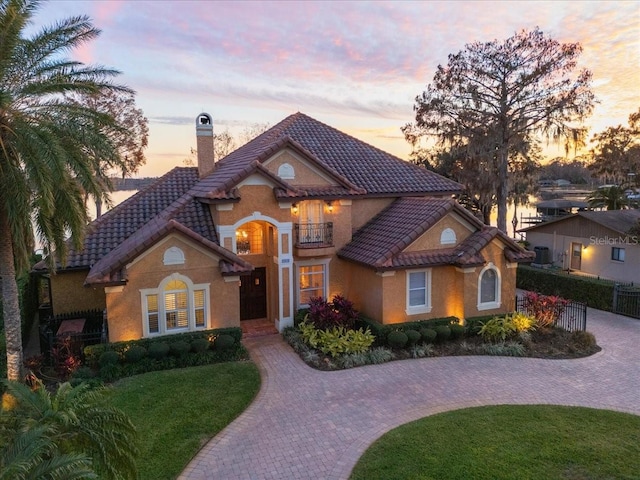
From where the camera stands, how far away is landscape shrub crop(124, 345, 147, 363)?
14.0m

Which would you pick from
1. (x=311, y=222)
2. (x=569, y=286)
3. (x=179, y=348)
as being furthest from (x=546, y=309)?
(x=179, y=348)

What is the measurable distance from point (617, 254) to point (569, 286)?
5.91 meters

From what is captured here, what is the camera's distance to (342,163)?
21.2 m

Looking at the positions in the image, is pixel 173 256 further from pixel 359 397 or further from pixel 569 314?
pixel 569 314

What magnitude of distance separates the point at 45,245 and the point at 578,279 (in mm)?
22552

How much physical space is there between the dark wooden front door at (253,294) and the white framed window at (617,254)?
20.5m

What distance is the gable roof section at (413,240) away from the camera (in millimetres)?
16766

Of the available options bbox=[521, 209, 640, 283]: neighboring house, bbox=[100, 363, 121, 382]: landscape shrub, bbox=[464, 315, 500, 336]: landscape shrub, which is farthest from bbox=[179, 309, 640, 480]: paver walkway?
bbox=[521, 209, 640, 283]: neighboring house

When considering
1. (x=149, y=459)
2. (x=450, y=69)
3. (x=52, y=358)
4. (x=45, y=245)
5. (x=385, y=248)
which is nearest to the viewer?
(x=149, y=459)

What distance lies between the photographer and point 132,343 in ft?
46.9

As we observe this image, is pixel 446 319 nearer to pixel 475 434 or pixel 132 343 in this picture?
pixel 475 434

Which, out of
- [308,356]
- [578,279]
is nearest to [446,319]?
[308,356]

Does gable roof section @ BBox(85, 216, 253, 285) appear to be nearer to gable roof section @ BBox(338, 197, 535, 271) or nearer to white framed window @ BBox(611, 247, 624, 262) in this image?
gable roof section @ BBox(338, 197, 535, 271)

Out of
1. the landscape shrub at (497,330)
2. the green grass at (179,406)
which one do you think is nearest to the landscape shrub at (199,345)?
the green grass at (179,406)
